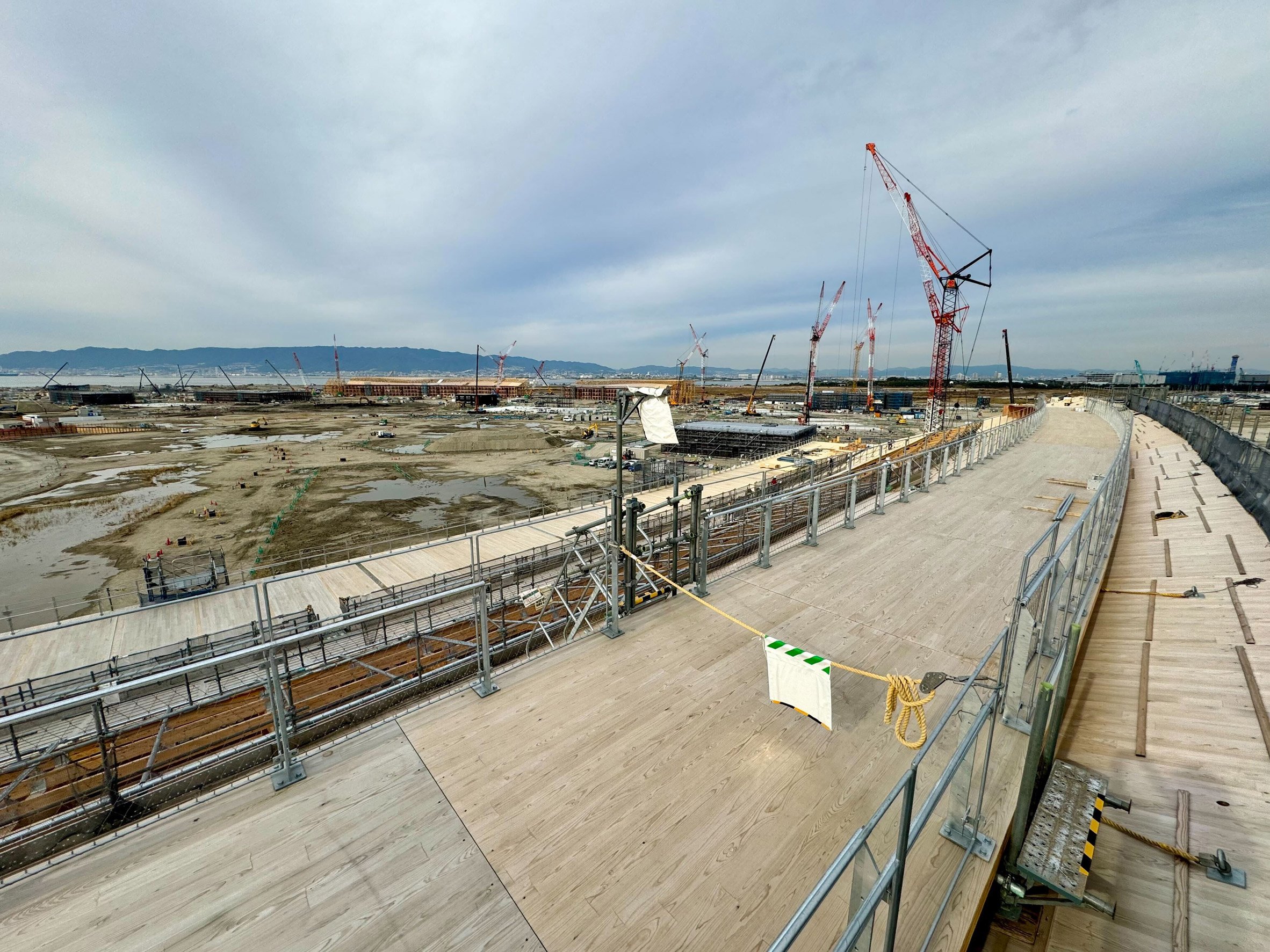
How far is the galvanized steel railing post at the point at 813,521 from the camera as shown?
347 inches

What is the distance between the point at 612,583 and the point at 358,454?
5763 cm

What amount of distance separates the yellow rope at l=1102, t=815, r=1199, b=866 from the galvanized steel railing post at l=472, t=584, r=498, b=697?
5675 mm

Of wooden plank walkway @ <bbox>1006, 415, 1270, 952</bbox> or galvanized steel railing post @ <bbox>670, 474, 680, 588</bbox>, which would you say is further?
galvanized steel railing post @ <bbox>670, 474, 680, 588</bbox>

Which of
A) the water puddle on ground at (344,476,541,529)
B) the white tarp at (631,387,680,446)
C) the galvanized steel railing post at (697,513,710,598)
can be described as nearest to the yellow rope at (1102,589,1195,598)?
the galvanized steel railing post at (697,513,710,598)

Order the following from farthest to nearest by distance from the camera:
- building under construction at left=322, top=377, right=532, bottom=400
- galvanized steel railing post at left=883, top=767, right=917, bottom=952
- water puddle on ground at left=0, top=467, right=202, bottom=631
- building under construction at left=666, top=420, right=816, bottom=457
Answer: building under construction at left=322, top=377, right=532, bottom=400, building under construction at left=666, top=420, right=816, bottom=457, water puddle on ground at left=0, top=467, right=202, bottom=631, galvanized steel railing post at left=883, top=767, right=917, bottom=952

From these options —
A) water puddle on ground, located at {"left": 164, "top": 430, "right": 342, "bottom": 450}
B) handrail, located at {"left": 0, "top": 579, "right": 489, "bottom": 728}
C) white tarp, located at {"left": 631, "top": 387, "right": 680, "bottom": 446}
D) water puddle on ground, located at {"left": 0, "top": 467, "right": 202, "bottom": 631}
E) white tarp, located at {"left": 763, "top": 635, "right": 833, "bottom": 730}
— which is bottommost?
water puddle on ground, located at {"left": 0, "top": 467, "right": 202, "bottom": 631}

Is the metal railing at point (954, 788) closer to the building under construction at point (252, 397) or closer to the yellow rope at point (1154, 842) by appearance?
the yellow rope at point (1154, 842)

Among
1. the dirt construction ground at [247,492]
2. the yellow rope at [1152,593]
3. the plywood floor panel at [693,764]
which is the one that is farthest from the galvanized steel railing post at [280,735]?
the dirt construction ground at [247,492]

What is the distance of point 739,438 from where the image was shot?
2223 inches

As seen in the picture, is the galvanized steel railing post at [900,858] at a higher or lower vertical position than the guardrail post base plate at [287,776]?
higher

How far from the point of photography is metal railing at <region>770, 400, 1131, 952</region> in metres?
2.12

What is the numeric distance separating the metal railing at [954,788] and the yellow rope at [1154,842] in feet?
2.51

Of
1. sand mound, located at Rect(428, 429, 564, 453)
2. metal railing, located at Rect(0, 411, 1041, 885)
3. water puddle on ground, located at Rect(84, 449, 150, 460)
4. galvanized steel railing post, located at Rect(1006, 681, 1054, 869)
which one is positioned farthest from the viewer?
sand mound, located at Rect(428, 429, 564, 453)

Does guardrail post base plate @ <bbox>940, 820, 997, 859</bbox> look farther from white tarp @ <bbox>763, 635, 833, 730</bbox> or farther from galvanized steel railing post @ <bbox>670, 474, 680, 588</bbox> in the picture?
galvanized steel railing post @ <bbox>670, 474, 680, 588</bbox>
